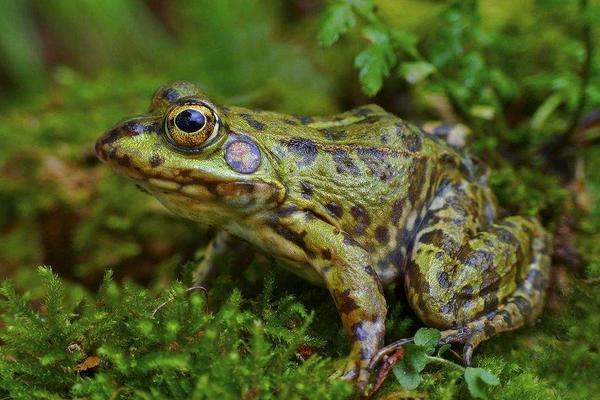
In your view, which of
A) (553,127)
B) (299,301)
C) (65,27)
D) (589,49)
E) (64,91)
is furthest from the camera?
(65,27)

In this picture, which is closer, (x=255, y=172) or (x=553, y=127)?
(x=255, y=172)

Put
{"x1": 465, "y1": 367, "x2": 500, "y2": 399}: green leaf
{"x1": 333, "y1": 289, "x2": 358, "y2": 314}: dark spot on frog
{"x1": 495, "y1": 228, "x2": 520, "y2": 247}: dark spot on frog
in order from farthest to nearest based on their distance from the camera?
{"x1": 495, "y1": 228, "x2": 520, "y2": 247}: dark spot on frog → {"x1": 333, "y1": 289, "x2": 358, "y2": 314}: dark spot on frog → {"x1": 465, "y1": 367, "x2": 500, "y2": 399}: green leaf

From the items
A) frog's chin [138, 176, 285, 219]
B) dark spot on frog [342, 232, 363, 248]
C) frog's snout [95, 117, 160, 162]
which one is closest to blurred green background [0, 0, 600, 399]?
dark spot on frog [342, 232, 363, 248]

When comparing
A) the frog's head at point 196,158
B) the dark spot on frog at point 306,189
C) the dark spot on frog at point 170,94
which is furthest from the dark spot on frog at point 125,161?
the dark spot on frog at point 306,189

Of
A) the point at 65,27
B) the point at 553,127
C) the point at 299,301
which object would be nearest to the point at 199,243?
the point at 299,301

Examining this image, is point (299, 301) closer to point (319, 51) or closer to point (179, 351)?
point (179, 351)

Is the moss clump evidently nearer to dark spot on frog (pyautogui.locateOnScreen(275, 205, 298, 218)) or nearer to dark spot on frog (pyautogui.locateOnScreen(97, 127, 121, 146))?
dark spot on frog (pyautogui.locateOnScreen(275, 205, 298, 218))

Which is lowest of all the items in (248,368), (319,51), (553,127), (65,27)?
(248,368)
